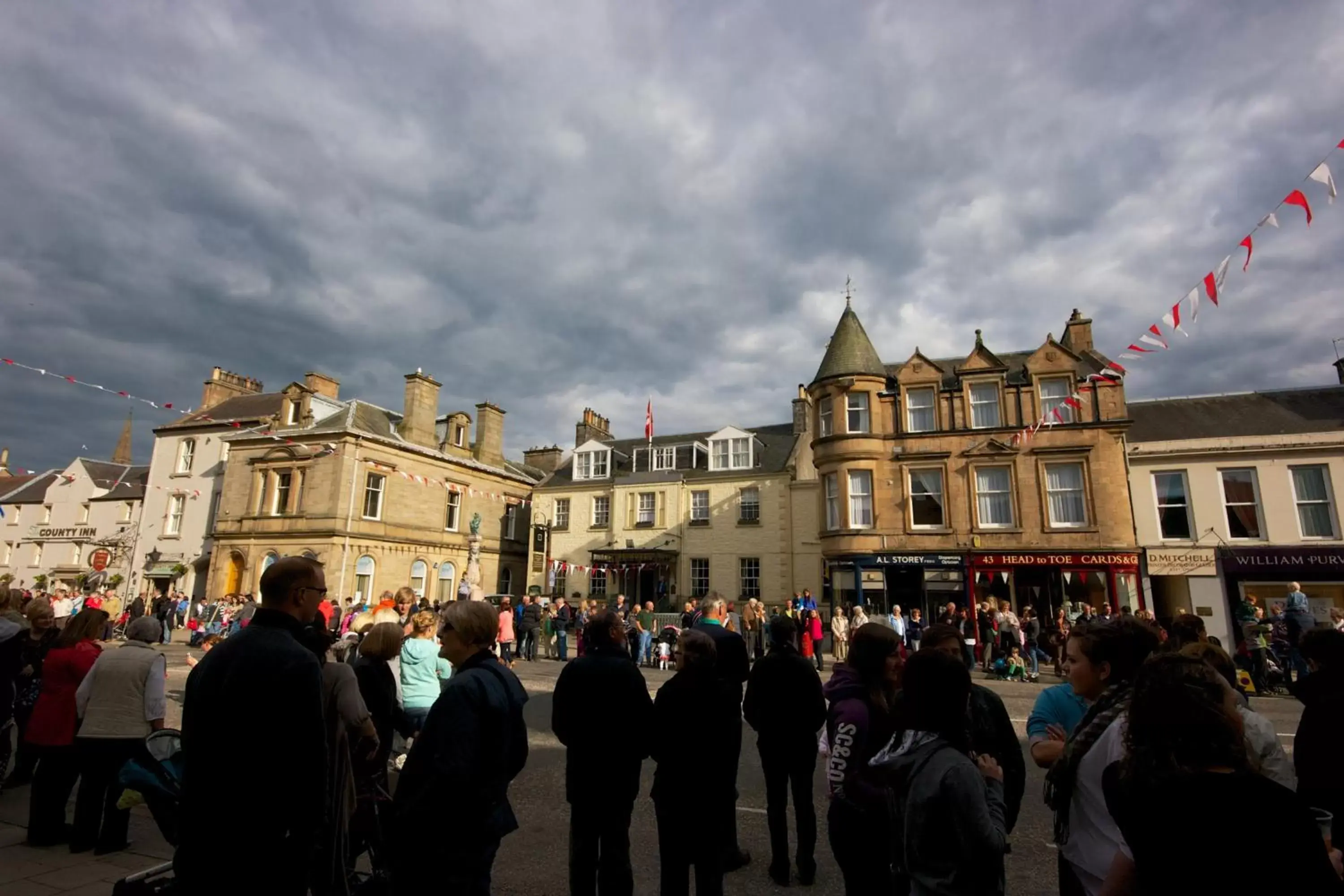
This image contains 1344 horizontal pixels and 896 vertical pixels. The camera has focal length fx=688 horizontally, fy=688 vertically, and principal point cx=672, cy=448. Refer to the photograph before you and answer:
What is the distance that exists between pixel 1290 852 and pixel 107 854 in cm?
712

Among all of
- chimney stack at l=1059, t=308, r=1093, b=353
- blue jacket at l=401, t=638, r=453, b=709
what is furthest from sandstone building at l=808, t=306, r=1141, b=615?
blue jacket at l=401, t=638, r=453, b=709

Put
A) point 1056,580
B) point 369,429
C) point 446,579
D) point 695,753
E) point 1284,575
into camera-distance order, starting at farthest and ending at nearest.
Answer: point 446,579 < point 369,429 < point 1056,580 < point 1284,575 < point 695,753

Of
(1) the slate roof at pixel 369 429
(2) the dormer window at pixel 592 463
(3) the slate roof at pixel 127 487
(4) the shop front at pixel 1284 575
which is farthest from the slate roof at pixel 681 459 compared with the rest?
(3) the slate roof at pixel 127 487

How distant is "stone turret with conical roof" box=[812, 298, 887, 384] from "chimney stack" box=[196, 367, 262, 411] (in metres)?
32.5

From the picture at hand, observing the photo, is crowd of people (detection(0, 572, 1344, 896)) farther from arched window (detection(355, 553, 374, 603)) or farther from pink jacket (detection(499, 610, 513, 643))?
arched window (detection(355, 553, 374, 603))

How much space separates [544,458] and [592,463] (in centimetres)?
961

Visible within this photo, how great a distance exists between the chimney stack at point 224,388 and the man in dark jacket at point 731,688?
41.6 m

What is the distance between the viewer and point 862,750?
3979 mm

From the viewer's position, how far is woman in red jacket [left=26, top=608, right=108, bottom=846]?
537cm

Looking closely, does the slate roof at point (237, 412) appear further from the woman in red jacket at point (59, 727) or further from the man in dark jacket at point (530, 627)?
the woman in red jacket at point (59, 727)

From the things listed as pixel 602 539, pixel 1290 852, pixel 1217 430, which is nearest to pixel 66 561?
pixel 602 539

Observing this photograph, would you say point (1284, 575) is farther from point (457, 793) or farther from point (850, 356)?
point (457, 793)

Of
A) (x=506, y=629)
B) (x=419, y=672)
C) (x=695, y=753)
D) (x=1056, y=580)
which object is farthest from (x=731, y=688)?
(x=1056, y=580)

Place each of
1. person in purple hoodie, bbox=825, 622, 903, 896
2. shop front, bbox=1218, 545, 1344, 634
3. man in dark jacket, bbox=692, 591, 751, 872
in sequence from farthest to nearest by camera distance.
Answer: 1. shop front, bbox=1218, 545, 1344, 634
2. man in dark jacket, bbox=692, 591, 751, 872
3. person in purple hoodie, bbox=825, 622, 903, 896
